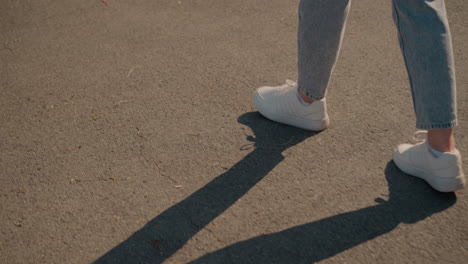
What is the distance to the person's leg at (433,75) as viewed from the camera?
1949mm

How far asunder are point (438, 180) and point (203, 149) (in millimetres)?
1121

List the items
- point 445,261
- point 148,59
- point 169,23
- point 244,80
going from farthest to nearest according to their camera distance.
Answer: point 169,23
point 148,59
point 244,80
point 445,261

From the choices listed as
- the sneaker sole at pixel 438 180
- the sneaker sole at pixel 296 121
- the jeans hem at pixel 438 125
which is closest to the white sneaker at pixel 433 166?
the sneaker sole at pixel 438 180

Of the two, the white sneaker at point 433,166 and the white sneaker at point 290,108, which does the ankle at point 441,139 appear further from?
the white sneaker at point 290,108

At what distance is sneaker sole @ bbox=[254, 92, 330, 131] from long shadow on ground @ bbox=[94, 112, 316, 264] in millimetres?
30

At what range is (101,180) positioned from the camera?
238 centimetres

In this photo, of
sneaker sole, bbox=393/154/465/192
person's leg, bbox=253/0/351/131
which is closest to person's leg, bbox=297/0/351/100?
person's leg, bbox=253/0/351/131

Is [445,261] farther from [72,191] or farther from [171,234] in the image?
[72,191]

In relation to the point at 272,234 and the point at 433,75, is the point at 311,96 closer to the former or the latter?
the point at 433,75

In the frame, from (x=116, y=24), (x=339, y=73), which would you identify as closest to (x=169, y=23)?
(x=116, y=24)

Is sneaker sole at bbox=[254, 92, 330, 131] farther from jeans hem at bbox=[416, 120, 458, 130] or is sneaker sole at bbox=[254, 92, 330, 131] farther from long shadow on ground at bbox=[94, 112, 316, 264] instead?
jeans hem at bbox=[416, 120, 458, 130]

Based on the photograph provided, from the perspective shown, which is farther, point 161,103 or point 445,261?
point 161,103

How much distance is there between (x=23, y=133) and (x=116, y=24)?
1352 mm

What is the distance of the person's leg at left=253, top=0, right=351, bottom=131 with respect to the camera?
7.30 ft
